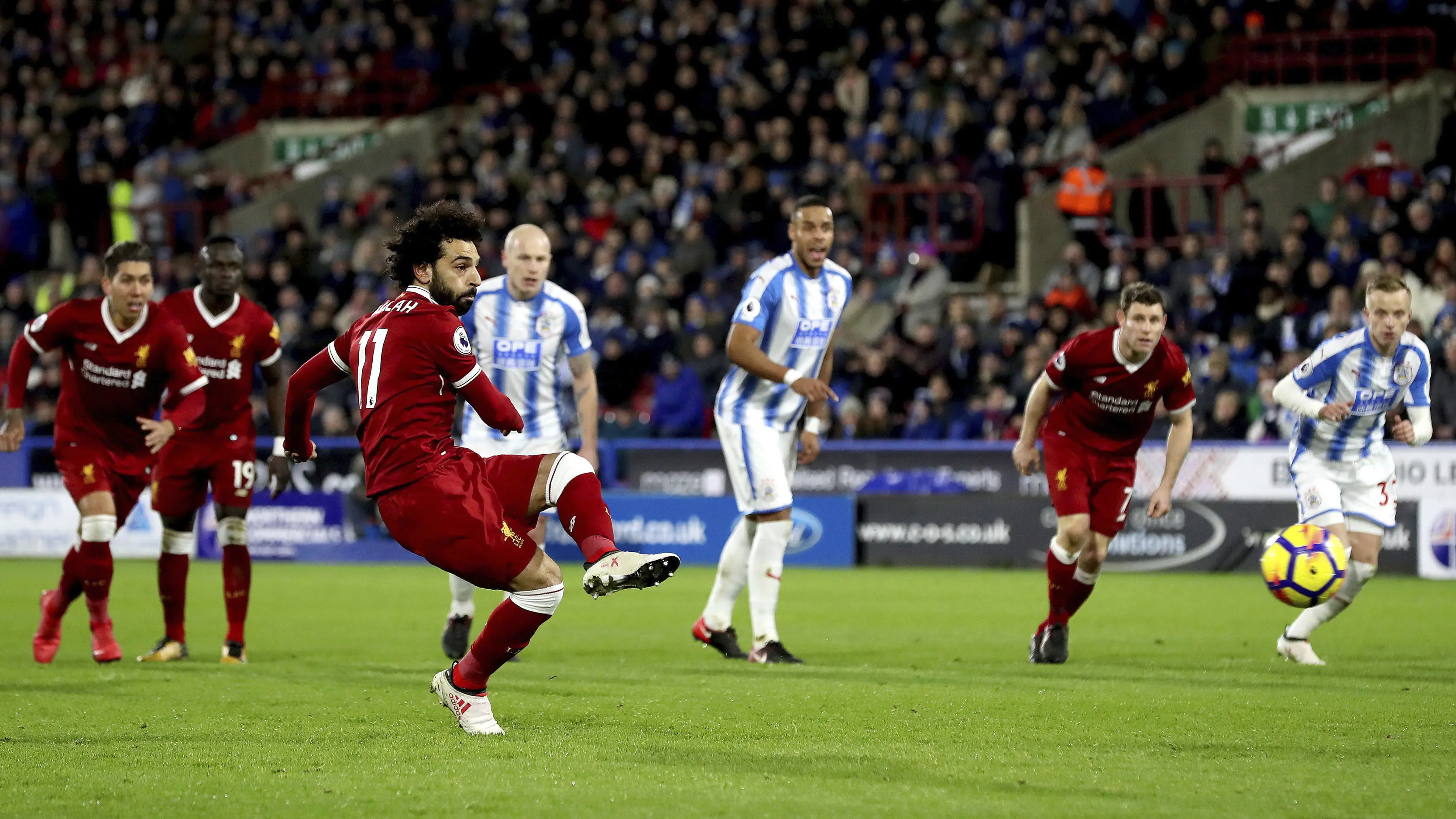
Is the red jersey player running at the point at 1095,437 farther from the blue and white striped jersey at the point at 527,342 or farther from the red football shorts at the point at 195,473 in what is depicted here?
the red football shorts at the point at 195,473

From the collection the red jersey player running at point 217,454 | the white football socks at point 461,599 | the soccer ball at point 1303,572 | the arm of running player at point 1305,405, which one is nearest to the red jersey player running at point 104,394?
the red jersey player running at point 217,454

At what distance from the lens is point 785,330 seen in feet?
32.4

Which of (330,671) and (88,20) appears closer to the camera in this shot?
(330,671)

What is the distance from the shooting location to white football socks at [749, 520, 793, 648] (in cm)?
972

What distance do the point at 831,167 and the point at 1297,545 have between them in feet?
48.7

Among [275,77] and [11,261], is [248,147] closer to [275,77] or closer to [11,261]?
[275,77]

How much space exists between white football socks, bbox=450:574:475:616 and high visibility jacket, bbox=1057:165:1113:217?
43.7ft

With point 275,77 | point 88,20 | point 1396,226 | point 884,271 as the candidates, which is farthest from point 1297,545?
point 88,20

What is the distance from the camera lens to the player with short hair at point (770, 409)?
9727 mm

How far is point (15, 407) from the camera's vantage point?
30.6 feet

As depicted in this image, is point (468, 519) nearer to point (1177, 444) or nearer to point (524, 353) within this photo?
point (524, 353)

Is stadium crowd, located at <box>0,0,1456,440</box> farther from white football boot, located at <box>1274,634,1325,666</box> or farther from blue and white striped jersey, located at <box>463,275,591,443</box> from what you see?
blue and white striped jersey, located at <box>463,275,591,443</box>

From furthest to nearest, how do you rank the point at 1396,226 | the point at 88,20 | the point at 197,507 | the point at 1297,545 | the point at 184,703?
the point at 88,20 < the point at 1396,226 < the point at 197,507 < the point at 1297,545 < the point at 184,703

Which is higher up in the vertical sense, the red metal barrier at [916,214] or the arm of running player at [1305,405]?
the red metal barrier at [916,214]
